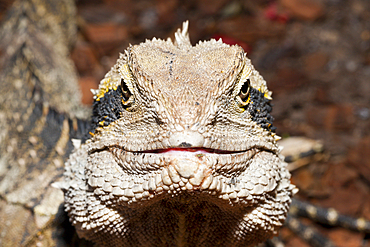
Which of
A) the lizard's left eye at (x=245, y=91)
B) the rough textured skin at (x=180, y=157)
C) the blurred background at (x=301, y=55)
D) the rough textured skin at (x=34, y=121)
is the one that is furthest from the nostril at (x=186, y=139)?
the blurred background at (x=301, y=55)

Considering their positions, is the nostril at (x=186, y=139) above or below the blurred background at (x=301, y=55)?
below

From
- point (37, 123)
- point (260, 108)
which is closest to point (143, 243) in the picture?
point (260, 108)

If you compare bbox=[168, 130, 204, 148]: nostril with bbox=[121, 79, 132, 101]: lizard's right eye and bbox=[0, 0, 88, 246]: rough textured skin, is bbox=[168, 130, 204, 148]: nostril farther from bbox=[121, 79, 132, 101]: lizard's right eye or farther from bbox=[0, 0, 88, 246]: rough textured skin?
bbox=[0, 0, 88, 246]: rough textured skin

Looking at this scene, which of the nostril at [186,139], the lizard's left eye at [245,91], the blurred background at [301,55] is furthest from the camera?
the blurred background at [301,55]

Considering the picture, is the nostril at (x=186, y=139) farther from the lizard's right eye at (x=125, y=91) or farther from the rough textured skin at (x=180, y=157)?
the lizard's right eye at (x=125, y=91)

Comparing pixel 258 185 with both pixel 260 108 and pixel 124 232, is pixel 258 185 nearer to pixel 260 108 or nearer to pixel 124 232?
pixel 260 108

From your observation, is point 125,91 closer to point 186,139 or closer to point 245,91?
point 186,139
